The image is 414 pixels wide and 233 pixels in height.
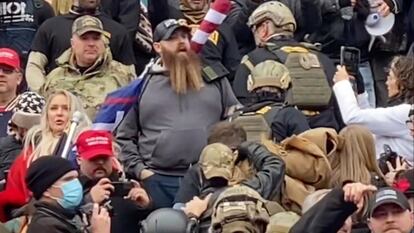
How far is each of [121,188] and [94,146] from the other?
0.36 meters

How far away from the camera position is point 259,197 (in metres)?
12.2

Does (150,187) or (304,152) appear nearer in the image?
(304,152)

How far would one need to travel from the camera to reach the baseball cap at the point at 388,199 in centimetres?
1127

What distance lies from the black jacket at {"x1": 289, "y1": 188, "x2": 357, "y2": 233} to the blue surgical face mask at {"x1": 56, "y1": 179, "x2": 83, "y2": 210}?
4.70 feet

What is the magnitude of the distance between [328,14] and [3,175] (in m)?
4.49

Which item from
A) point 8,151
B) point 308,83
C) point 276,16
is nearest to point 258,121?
point 308,83

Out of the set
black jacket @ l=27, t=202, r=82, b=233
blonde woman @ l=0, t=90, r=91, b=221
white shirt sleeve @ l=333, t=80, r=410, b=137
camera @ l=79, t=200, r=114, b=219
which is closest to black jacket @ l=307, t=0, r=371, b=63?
white shirt sleeve @ l=333, t=80, r=410, b=137

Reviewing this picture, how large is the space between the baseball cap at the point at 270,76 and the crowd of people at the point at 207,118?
16mm

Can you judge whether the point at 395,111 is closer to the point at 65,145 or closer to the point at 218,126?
the point at 218,126

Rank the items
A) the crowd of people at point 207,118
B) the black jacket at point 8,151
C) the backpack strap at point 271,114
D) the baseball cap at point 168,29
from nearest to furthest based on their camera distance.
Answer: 1. the crowd of people at point 207,118
2. the backpack strap at point 271,114
3. the black jacket at point 8,151
4. the baseball cap at point 168,29

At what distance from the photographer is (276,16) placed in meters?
15.8

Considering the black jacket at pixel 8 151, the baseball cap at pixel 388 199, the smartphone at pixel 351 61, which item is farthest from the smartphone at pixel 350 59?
the baseball cap at pixel 388 199

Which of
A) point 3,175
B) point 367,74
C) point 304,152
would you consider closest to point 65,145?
point 3,175

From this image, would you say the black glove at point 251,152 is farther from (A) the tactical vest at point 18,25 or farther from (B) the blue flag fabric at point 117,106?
(A) the tactical vest at point 18,25
